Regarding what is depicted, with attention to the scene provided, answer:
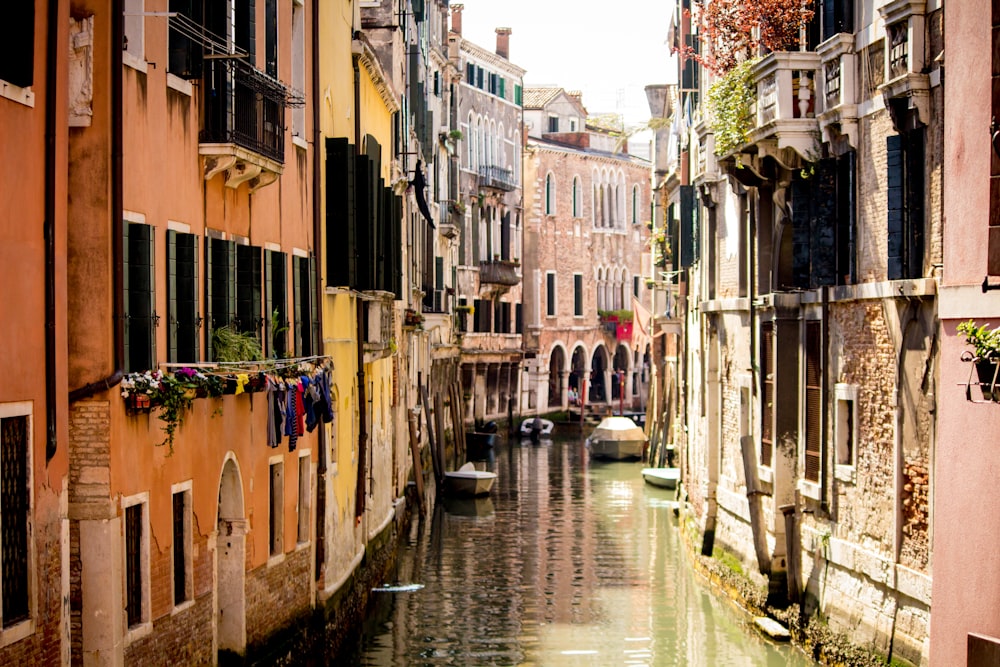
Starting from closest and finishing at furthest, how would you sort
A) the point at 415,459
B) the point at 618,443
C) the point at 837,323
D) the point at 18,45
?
the point at 18,45 → the point at 837,323 → the point at 415,459 → the point at 618,443

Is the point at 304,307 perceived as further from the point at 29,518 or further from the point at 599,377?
the point at 599,377

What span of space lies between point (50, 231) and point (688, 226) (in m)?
15.1

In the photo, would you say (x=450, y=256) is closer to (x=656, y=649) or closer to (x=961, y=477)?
(x=656, y=649)

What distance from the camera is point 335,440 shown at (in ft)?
49.8

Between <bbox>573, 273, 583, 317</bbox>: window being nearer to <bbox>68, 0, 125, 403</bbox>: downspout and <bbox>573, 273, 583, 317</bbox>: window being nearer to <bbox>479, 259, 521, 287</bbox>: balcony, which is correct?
<bbox>479, 259, 521, 287</bbox>: balcony

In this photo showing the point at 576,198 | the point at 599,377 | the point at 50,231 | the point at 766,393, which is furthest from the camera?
the point at 599,377

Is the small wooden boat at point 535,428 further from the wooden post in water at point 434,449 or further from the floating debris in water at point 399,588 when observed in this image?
the floating debris in water at point 399,588

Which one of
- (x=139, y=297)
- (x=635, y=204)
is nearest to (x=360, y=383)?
(x=139, y=297)

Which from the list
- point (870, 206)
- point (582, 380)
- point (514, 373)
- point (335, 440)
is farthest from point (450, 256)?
point (870, 206)

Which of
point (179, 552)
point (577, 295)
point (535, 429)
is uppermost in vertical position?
point (577, 295)

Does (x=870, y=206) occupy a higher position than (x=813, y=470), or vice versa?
(x=870, y=206)

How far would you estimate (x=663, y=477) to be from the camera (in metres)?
29.8

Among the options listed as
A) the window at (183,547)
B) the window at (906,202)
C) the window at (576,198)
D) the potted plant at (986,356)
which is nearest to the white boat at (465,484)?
the window at (906,202)

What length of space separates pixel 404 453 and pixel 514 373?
25.0 metres
